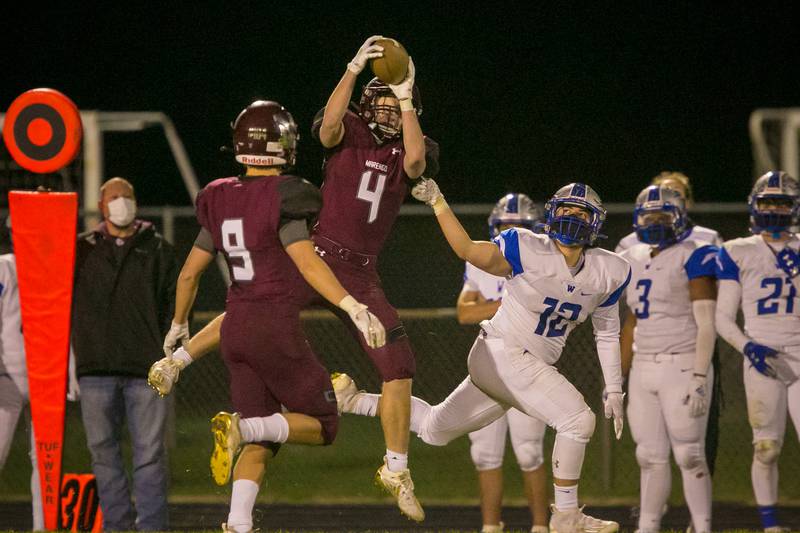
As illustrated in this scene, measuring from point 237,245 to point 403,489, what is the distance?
1.51m

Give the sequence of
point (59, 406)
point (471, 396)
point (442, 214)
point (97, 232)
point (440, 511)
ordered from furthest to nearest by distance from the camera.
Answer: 1. point (440, 511)
2. point (97, 232)
3. point (59, 406)
4. point (471, 396)
5. point (442, 214)

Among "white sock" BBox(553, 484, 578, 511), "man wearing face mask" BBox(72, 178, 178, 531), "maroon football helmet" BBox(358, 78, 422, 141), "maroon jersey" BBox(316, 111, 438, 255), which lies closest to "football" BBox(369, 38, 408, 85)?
"maroon football helmet" BBox(358, 78, 422, 141)

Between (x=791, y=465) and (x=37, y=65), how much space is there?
58.7ft

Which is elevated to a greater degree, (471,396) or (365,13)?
(365,13)

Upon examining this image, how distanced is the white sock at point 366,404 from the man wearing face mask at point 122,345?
1.59 meters

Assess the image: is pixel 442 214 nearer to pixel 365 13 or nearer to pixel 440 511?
pixel 440 511

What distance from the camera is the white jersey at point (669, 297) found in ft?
26.8

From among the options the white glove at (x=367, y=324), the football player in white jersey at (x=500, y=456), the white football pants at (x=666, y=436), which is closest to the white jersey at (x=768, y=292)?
the white football pants at (x=666, y=436)

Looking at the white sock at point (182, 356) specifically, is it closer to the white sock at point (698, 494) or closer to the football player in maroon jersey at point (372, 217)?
the football player in maroon jersey at point (372, 217)

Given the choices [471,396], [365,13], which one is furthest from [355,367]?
[365,13]

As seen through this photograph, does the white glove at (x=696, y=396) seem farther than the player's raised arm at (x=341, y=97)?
Yes

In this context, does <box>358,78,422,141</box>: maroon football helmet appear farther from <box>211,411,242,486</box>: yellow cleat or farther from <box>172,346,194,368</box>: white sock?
<box>211,411,242,486</box>: yellow cleat

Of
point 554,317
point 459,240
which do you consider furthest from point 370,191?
point 554,317

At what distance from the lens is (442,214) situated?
645 centimetres
